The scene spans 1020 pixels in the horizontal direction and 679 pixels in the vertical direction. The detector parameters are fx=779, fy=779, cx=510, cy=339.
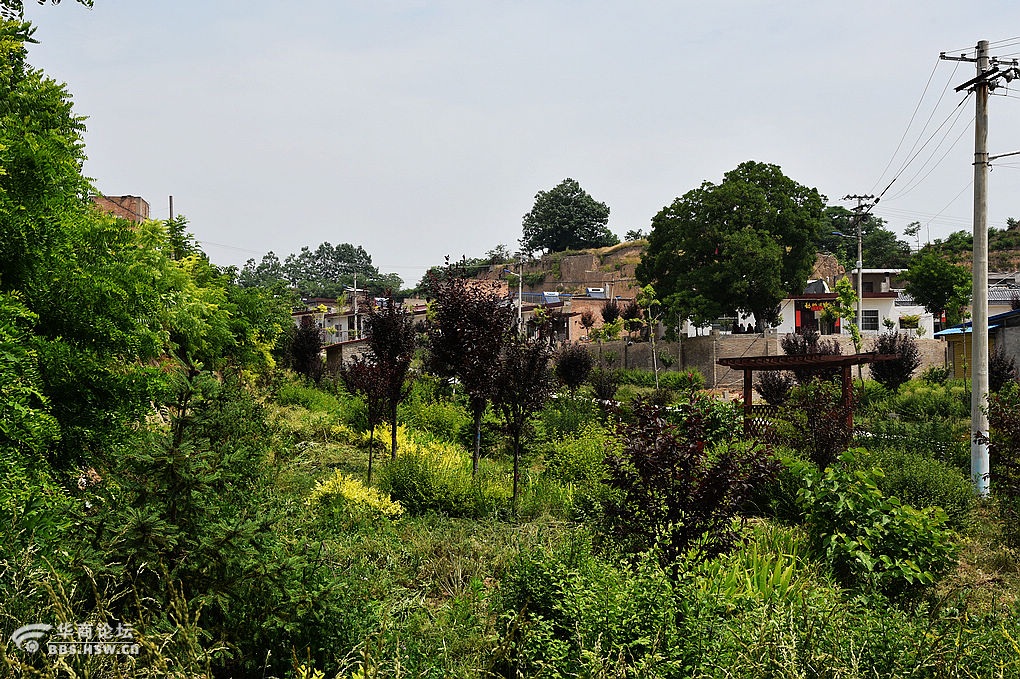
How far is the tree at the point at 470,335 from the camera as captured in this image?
402 inches

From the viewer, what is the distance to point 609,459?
19.9 ft

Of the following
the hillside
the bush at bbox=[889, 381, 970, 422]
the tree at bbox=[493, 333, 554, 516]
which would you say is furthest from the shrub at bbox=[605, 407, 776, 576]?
the hillside

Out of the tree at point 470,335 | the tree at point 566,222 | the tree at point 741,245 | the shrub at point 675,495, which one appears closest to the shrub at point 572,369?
the tree at point 470,335

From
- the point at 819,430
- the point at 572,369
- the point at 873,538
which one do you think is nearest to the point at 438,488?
the point at 873,538

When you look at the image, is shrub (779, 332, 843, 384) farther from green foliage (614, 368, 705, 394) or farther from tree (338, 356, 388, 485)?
tree (338, 356, 388, 485)

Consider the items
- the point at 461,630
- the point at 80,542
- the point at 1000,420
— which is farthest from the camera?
the point at 1000,420

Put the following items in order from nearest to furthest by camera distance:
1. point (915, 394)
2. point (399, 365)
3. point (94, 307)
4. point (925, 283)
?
point (94, 307)
point (399, 365)
point (915, 394)
point (925, 283)

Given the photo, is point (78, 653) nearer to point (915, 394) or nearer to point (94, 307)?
point (94, 307)

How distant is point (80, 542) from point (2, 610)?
1.35 ft

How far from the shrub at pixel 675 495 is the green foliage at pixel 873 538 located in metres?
0.91

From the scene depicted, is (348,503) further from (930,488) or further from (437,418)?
(437,418)

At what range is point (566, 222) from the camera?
282 ft

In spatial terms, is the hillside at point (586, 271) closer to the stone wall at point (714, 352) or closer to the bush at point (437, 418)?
the stone wall at point (714, 352)

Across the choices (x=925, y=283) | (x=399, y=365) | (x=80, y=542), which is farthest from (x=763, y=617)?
(x=925, y=283)
